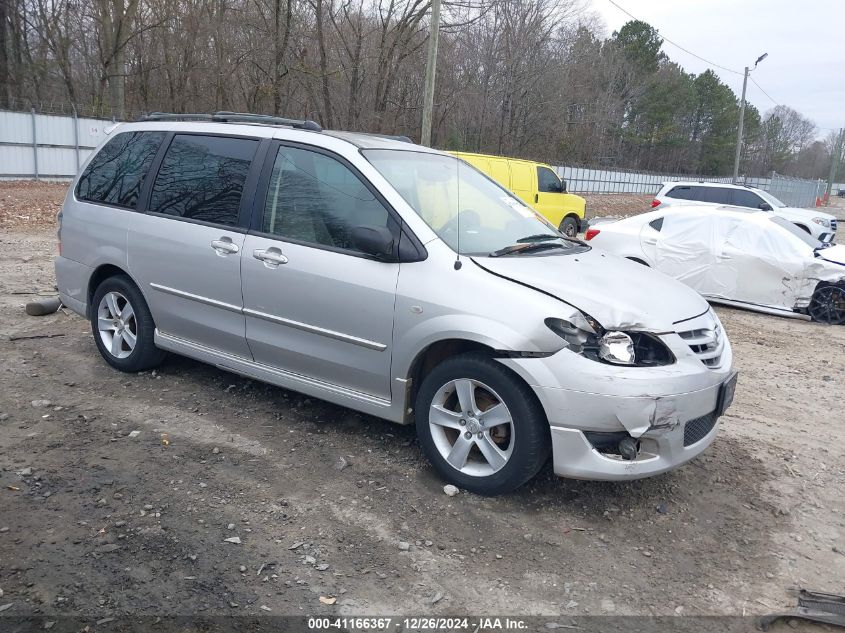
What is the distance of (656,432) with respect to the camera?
11.8 ft

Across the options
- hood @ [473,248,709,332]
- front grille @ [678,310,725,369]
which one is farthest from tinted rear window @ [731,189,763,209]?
front grille @ [678,310,725,369]

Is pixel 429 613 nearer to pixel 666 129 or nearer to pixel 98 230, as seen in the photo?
pixel 98 230

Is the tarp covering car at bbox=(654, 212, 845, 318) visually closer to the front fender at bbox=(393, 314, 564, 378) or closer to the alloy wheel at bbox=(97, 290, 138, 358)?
the front fender at bbox=(393, 314, 564, 378)

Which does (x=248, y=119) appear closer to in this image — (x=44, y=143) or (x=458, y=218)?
(x=458, y=218)

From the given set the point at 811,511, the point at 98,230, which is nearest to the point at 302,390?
the point at 98,230

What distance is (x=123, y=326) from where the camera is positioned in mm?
5516

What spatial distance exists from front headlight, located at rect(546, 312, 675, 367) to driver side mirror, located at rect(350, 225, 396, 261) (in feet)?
3.27

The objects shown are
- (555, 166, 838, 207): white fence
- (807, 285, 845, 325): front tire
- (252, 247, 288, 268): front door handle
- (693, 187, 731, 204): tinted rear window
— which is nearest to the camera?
(252, 247, 288, 268): front door handle

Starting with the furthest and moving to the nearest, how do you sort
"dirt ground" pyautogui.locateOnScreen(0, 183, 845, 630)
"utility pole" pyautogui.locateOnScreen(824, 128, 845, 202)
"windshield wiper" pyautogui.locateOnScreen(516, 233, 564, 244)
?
1. "utility pole" pyautogui.locateOnScreen(824, 128, 845, 202)
2. "windshield wiper" pyautogui.locateOnScreen(516, 233, 564, 244)
3. "dirt ground" pyautogui.locateOnScreen(0, 183, 845, 630)

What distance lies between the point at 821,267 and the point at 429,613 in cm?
863

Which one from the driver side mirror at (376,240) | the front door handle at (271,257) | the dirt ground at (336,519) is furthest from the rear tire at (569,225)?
the driver side mirror at (376,240)

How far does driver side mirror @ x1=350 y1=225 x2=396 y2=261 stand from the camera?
13.0 ft

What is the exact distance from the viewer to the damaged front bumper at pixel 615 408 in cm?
351

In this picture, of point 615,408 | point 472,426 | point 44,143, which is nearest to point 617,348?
point 615,408
